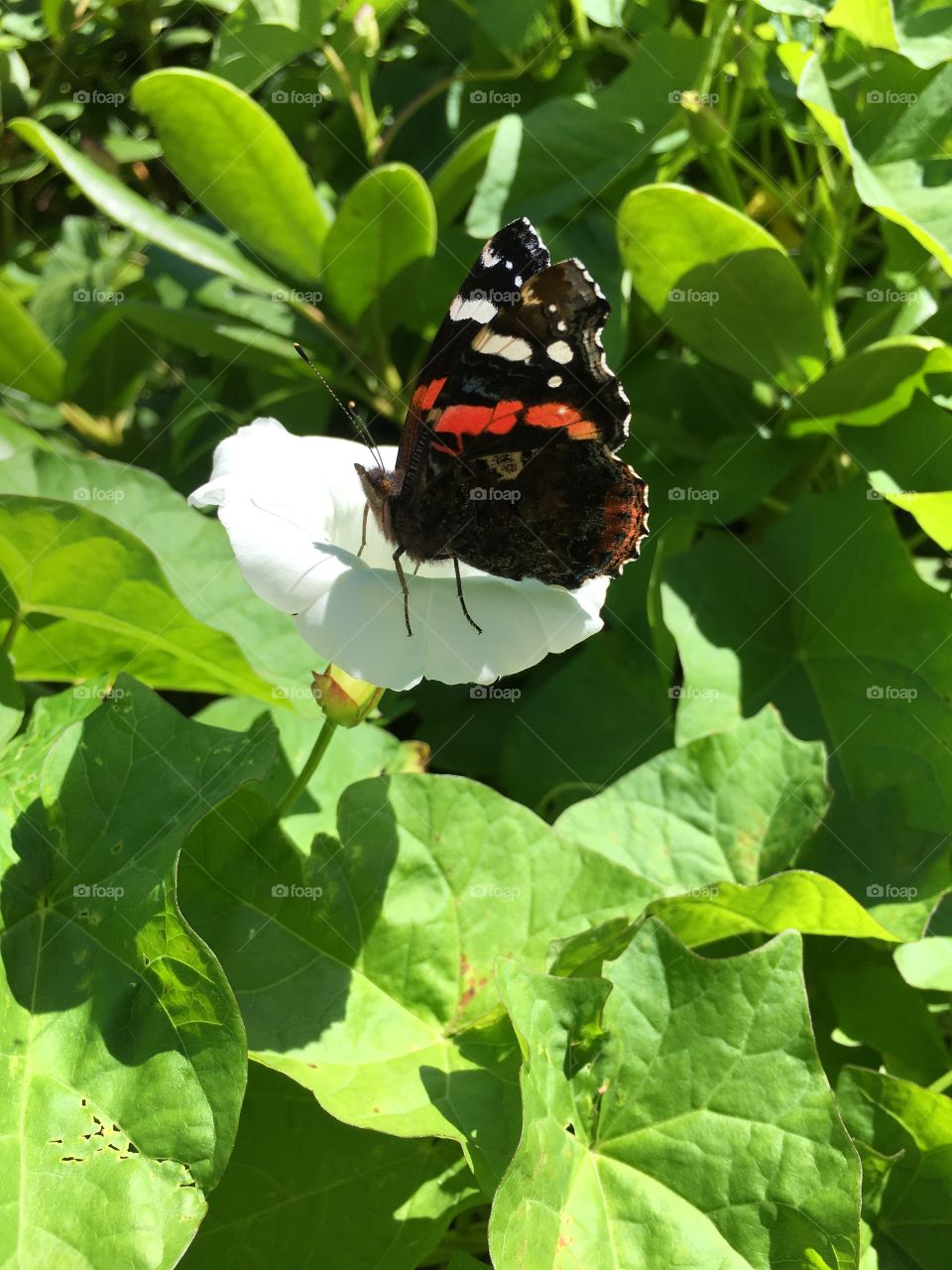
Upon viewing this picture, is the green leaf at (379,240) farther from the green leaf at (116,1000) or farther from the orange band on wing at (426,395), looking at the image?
the green leaf at (116,1000)

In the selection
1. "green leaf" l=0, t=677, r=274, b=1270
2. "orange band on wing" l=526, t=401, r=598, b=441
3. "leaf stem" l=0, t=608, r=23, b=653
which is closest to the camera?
"green leaf" l=0, t=677, r=274, b=1270

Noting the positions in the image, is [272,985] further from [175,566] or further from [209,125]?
[209,125]

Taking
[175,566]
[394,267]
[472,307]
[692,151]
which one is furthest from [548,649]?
[692,151]

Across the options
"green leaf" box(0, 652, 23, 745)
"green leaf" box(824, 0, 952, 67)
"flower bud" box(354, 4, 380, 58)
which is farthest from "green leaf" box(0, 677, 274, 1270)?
"green leaf" box(824, 0, 952, 67)

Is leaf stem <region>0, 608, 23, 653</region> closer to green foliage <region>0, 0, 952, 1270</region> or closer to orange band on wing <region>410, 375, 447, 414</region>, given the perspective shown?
green foliage <region>0, 0, 952, 1270</region>

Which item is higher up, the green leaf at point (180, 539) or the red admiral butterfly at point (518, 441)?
the red admiral butterfly at point (518, 441)

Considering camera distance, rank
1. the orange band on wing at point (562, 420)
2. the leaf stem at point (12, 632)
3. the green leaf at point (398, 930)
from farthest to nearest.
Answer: the leaf stem at point (12, 632), the orange band on wing at point (562, 420), the green leaf at point (398, 930)

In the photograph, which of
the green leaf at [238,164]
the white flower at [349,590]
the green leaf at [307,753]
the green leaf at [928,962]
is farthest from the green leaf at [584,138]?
the green leaf at [928,962]
